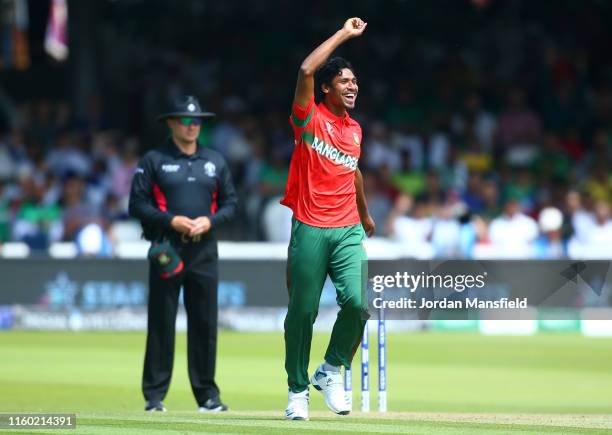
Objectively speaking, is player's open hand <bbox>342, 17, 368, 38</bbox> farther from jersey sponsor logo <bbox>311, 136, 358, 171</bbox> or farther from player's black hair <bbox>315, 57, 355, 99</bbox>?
jersey sponsor logo <bbox>311, 136, 358, 171</bbox>

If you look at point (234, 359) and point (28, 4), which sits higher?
point (28, 4)

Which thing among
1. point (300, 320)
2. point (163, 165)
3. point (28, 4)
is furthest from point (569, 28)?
point (300, 320)

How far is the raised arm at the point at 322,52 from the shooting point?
8188mm

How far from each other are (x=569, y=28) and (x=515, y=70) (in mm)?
1214

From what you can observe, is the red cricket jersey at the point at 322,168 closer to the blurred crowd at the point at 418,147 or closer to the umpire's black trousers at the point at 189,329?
the umpire's black trousers at the point at 189,329

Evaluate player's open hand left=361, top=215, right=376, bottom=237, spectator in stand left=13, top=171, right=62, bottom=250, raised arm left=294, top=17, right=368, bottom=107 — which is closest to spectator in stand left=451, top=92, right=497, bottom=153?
spectator in stand left=13, top=171, right=62, bottom=250

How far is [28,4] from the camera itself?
2709 centimetres

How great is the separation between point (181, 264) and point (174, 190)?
0.54 m

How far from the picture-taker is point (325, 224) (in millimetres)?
8688

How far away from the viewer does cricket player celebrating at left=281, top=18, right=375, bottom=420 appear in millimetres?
8672

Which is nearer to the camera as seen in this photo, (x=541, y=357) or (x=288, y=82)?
(x=541, y=357)

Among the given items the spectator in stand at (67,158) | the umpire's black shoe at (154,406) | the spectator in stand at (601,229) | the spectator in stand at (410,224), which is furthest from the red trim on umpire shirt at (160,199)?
the spectator in stand at (67,158)

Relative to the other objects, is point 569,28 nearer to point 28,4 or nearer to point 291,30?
point 291,30

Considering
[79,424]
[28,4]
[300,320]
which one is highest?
[28,4]
